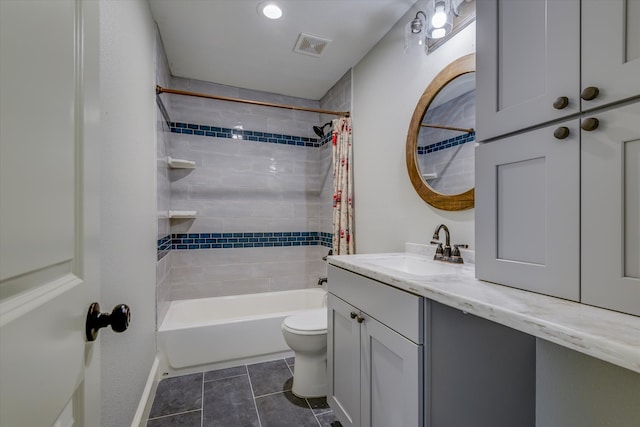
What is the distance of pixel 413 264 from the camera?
1661mm

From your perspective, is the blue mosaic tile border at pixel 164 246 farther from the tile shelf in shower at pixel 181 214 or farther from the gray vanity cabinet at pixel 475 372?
the gray vanity cabinet at pixel 475 372

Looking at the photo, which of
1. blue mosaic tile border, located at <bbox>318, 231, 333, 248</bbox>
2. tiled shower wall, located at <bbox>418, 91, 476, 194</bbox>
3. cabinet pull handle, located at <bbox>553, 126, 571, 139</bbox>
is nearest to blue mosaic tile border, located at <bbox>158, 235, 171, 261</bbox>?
blue mosaic tile border, located at <bbox>318, 231, 333, 248</bbox>

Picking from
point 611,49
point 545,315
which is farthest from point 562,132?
point 545,315

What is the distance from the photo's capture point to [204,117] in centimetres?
295

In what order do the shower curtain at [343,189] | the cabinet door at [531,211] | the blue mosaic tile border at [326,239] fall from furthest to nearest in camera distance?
the blue mosaic tile border at [326,239]
the shower curtain at [343,189]
the cabinet door at [531,211]

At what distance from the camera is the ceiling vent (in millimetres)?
2234

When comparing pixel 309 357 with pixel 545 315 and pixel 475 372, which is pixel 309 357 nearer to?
pixel 475 372

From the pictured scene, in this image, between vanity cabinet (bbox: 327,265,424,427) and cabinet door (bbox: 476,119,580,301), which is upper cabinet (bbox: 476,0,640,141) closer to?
cabinet door (bbox: 476,119,580,301)

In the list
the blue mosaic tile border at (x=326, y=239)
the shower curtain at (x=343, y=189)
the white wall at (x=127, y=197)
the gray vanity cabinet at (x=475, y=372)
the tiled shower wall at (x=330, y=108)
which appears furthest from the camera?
the blue mosaic tile border at (x=326, y=239)

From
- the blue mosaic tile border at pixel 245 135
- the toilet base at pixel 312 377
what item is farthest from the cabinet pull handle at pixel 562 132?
the blue mosaic tile border at pixel 245 135

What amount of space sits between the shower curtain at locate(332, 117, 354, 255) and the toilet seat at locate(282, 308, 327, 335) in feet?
2.00

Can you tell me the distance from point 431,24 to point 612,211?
4.49 ft

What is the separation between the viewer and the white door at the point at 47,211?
1.20 ft

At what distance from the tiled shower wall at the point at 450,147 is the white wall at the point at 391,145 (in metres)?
0.16
